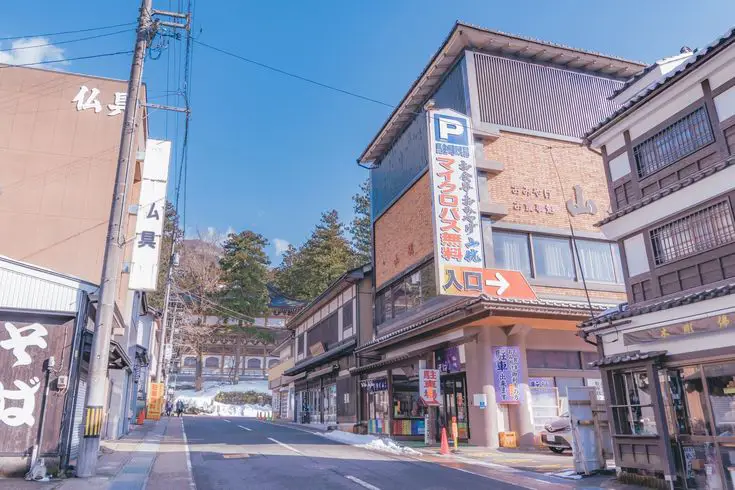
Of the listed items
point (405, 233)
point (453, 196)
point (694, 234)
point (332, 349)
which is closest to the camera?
point (694, 234)

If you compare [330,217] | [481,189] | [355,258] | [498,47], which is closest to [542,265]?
[481,189]

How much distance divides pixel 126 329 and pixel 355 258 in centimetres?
3945

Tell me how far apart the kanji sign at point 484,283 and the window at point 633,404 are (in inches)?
300

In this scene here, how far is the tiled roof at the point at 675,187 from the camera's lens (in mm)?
9841

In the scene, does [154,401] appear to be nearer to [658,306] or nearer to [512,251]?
[512,251]

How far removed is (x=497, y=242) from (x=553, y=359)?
5.13m

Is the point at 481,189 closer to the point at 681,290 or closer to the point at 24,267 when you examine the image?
the point at 681,290

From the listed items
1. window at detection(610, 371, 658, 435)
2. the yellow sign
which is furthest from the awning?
the yellow sign

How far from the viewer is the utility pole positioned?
11.2 m

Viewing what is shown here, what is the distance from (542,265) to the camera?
2205cm

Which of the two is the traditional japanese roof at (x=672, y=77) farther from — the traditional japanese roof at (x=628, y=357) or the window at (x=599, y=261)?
the window at (x=599, y=261)

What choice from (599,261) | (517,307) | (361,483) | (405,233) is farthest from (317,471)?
(599,261)

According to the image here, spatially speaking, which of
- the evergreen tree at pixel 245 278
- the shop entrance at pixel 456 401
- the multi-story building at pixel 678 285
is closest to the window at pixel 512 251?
the shop entrance at pixel 456 401

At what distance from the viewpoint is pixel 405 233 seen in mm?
26594
